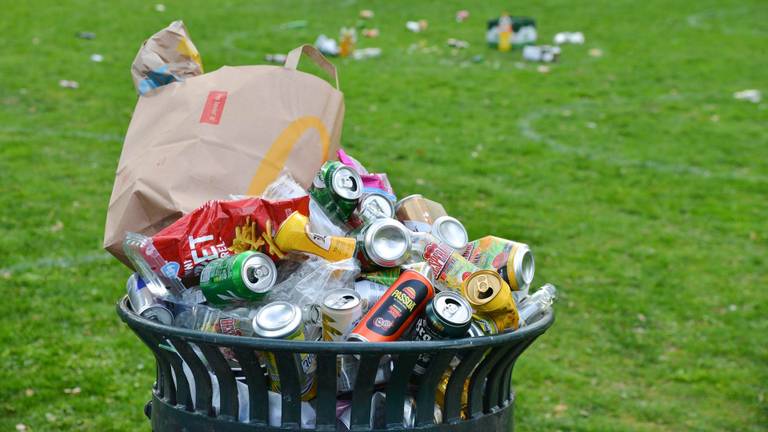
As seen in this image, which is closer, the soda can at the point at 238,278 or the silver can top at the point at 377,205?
the soda can at the point at 238,278

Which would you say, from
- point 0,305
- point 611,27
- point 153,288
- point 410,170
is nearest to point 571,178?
point 410,170

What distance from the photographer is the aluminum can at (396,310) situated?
1669 mm

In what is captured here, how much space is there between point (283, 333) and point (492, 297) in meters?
0.41

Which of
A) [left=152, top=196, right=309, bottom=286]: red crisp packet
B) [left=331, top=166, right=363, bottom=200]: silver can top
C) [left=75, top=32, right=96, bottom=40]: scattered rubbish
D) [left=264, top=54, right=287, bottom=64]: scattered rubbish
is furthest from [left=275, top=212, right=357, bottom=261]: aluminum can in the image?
[left=75, top=32, right=96, bottom=40]: scattered rubbish

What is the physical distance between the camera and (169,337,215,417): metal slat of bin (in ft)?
5.51

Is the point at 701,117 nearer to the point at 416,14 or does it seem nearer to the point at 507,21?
the point at 507,21

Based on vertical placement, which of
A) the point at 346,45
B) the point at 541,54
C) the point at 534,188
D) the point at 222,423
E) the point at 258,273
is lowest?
the point at 541,54

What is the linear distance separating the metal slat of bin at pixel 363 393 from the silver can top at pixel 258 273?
0.25 metres

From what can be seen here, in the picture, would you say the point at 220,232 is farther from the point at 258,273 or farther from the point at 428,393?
the point at 428,393

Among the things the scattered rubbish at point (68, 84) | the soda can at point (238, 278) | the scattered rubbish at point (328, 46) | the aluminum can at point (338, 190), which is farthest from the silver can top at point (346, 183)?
the scattered rubbish at point (328, 46)

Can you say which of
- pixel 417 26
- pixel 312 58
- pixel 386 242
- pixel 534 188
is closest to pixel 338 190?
pixel 386 242

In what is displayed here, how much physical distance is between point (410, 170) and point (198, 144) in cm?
433

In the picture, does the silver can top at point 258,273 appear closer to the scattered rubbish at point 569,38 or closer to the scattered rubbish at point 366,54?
the scattered rubbish at point 366,54

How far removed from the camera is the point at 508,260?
6.44 feet
